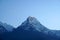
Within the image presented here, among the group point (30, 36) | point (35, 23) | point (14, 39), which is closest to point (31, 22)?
point (35, 23)

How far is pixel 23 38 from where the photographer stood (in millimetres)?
44094

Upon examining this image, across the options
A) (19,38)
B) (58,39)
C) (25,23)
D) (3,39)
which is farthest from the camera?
(25,23)

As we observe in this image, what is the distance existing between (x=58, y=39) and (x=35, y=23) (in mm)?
45328

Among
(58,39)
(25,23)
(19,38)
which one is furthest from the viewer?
(25,23)

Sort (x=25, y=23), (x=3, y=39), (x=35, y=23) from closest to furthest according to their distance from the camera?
(x=3, y=39), (x=25, y=23), (x=35, y=23)

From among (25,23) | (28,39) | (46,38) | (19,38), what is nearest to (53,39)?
(46,38)

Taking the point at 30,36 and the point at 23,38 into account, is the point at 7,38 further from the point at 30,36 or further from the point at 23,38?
the point at 30,36

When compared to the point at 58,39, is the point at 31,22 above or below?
above

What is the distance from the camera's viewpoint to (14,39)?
41219mm

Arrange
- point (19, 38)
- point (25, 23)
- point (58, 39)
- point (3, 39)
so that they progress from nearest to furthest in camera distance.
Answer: point (3, 39)
point (19, 38)
point (58, 39)
point (25, 23)

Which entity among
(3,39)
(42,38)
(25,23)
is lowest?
(3,39)

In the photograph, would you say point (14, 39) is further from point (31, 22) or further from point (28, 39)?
A: point (31, 22)

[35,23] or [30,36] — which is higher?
[35,23]

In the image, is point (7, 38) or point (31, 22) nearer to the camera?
point (7, 38)
